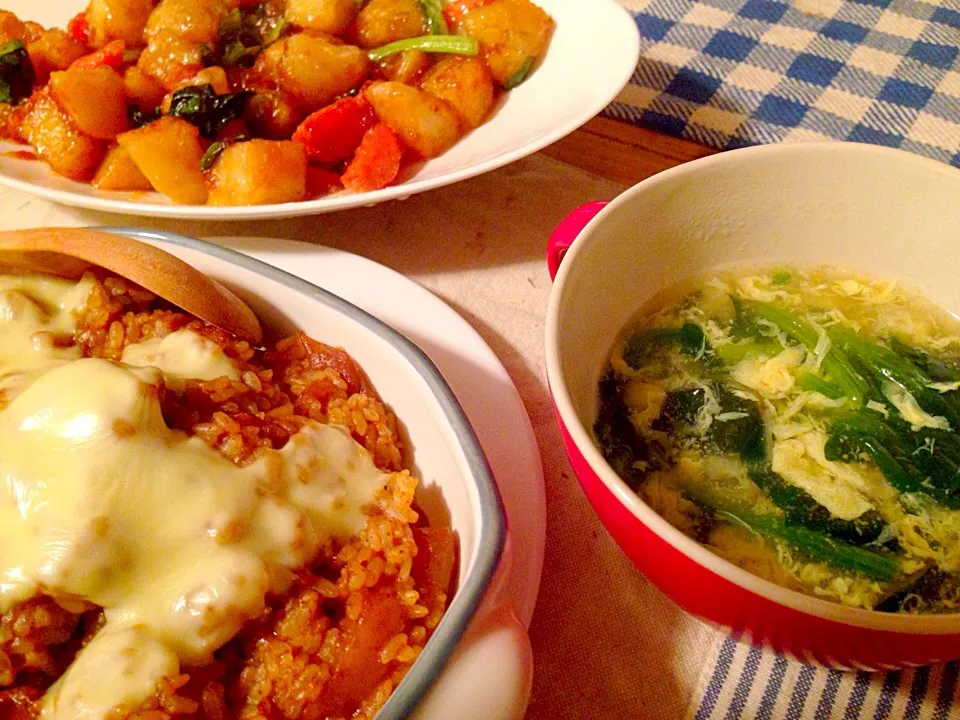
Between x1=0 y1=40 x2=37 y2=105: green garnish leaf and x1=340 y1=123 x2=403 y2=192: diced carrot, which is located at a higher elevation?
x1=0 y1=40 x2=37 y2=105: green garnish leaf

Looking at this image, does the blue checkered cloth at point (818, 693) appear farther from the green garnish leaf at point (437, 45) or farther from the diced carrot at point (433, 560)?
the green garnish leaf at point (437, 45)

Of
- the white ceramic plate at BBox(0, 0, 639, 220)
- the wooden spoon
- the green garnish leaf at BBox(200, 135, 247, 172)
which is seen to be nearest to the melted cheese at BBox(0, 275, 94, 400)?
the wooden spoon

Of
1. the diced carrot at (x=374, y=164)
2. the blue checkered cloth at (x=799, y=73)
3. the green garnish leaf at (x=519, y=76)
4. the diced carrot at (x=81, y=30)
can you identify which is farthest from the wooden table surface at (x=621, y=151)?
the diced carrot at (x=81, y=30)

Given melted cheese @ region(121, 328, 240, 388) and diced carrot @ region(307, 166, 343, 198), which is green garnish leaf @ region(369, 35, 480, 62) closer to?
diced carrot @ region(307, 166, 343, 198)

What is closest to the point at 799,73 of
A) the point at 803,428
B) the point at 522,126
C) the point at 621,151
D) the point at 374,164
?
the point at 621,151

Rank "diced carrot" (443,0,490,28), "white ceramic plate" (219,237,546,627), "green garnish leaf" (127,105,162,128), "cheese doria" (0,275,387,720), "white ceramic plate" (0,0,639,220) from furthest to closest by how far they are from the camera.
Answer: "diced carrot" (443,0,490,28) < "green garnish leaf" (127,105,162,128) < "white ceramic plate" (0,0,639,220) < "white ceramic plate" (219,237,546,627) < "cheese doria" (0,275,387,720)
